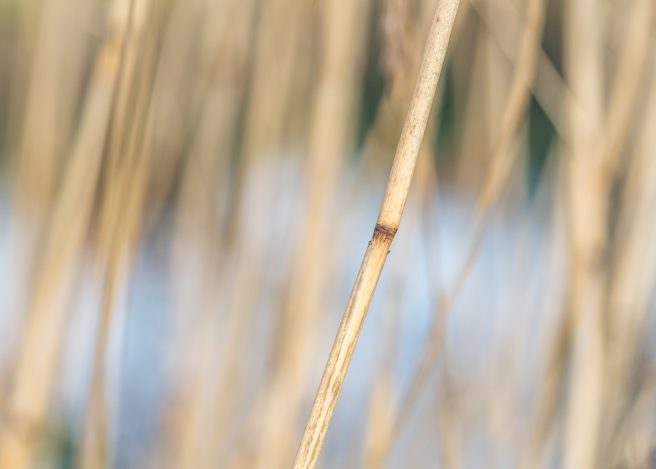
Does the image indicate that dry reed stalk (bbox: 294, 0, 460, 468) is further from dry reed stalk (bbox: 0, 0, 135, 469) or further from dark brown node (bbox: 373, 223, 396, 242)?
dry reed stalk (bbox: 0, 0, 135, 469)

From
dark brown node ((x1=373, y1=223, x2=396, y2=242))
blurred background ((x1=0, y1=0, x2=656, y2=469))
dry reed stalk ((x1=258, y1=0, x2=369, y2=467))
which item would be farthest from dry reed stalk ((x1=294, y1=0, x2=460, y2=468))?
dry reed stalk ((x1=258, y1=0, x2=369, y2=467))

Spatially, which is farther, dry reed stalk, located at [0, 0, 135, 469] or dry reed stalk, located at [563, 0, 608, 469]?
dry reed stalk, located at [563, 0, 608, 469]

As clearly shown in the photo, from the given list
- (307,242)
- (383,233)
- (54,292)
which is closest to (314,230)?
(307,242)

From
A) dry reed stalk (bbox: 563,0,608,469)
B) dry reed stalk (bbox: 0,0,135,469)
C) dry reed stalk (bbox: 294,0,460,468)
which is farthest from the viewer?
dry reed stalk (bbox: 563,0,608,469)

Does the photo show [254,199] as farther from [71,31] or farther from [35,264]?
[71,31]

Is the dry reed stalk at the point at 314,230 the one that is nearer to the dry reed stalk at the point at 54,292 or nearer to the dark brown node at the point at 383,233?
the dry reed stalk at the point at 54,292

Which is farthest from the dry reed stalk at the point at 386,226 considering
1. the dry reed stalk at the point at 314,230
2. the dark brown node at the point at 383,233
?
the dry reed stalk at the point at 314,230

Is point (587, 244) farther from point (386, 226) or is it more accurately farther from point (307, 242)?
point (386, 226)

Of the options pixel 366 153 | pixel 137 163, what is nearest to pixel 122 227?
pixel 137 163
